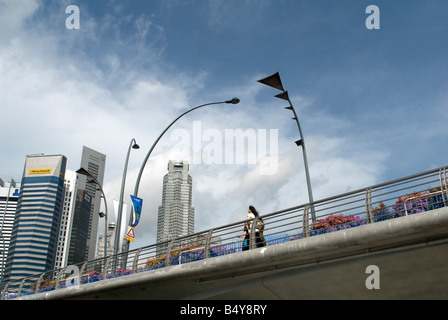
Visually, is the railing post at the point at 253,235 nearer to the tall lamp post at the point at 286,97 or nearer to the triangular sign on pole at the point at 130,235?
the tall lamp post at the point at 286,97

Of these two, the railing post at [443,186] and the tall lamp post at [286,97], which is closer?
the railing post at [443,186]

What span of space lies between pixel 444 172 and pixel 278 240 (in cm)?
496

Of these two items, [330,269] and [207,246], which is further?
[207,246]

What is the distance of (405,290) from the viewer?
12.2 m

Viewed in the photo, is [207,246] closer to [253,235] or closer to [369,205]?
[253,235]

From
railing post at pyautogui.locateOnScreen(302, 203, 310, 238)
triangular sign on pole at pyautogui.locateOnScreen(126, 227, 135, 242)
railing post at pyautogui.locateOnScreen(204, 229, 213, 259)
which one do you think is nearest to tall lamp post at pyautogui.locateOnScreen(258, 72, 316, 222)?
railing post at pyautogui.locateOnScreen(302, 203, 310, 238)

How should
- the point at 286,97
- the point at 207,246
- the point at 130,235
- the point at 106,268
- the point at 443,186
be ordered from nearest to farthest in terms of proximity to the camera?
the point at 443,186 < the point at 207,246 < the point at 106,268 < the point at 286,97 < the point at 130,235

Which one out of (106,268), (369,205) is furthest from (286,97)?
(106,268)

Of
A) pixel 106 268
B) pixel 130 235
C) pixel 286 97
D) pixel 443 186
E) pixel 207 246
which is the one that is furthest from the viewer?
pixel 130 235

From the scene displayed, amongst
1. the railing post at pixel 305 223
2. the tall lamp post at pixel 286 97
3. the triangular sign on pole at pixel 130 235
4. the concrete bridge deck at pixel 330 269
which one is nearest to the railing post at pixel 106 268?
the concrete bridge deck at pixel 330 269

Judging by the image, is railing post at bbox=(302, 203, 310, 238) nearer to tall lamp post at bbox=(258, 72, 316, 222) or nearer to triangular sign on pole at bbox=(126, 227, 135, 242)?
tall lamp post at bbox=(258, 72, 316, 222)

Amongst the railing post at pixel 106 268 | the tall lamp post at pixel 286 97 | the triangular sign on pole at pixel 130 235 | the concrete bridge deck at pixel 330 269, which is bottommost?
the concrete bridge deck at pixel 330 269
